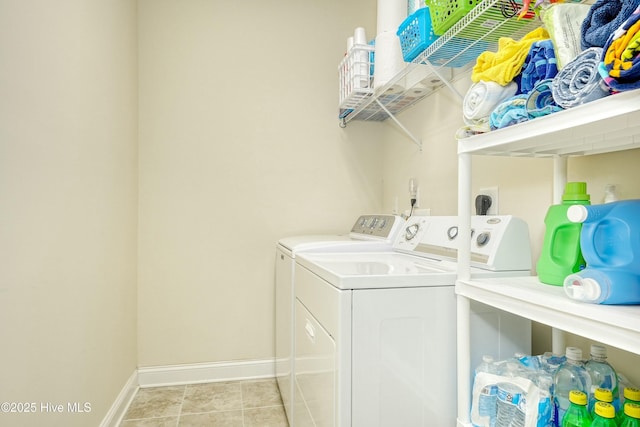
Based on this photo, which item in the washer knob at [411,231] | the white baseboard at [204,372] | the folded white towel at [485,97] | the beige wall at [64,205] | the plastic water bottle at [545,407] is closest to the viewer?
the plastic water bottle at [545,407]

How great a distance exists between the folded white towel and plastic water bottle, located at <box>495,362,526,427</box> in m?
0.69

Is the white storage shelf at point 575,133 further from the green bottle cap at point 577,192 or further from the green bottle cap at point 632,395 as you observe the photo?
the green bottle cap at point 632,395

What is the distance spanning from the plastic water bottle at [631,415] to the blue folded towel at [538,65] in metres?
0.71

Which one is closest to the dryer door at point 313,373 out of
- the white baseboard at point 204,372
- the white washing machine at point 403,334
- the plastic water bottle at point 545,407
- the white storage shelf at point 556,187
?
the white washing machine at point 403,334

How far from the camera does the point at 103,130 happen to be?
1.82 metres

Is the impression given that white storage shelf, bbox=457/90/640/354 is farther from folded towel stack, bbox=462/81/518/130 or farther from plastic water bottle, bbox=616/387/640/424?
plastic water bottle, bbox=616/387/640/424

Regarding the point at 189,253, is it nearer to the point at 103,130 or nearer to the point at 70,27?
the point at 103,130

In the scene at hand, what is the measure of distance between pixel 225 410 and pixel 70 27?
1.99 m

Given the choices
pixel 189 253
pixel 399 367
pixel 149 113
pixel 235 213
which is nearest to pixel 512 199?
pixel 399 367

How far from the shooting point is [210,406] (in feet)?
7.16

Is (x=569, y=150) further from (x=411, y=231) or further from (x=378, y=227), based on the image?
(x=378, y=227)

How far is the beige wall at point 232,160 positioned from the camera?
245 cm

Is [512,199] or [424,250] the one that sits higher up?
[512,199]

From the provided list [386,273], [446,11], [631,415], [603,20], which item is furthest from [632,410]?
[446,11]
